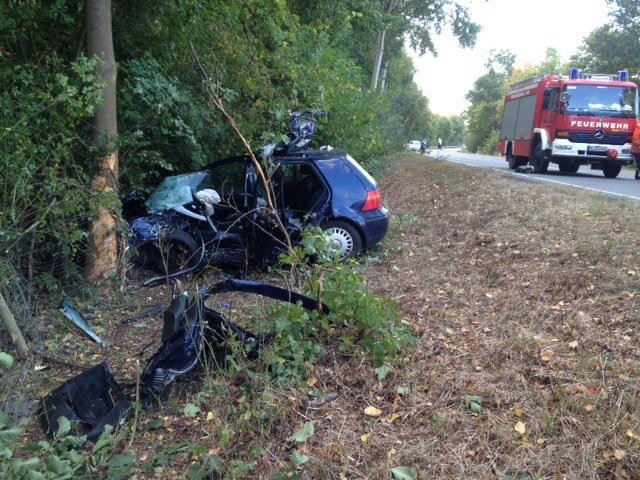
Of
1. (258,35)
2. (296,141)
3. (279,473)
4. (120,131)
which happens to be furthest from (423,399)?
(258,35)

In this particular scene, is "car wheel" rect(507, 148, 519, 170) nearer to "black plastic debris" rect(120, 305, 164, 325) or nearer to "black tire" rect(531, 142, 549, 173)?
"black tire" rect(531, 142, 549, 173)

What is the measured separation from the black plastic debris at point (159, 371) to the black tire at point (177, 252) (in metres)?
2.42

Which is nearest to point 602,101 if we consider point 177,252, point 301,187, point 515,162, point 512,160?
point 515,162

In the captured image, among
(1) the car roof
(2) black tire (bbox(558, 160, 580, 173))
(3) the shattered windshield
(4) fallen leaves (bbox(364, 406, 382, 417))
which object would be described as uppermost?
(1) the car roof

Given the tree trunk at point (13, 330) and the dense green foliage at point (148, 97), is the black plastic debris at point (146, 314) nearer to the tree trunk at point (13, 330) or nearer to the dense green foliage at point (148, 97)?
the dense green foliage at point (148, 97)

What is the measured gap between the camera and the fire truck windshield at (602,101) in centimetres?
1623

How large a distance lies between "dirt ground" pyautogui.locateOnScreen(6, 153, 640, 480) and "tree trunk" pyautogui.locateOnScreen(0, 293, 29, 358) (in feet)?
0.54

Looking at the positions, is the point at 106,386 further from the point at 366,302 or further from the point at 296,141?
the point at 296,141

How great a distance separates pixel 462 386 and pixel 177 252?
4.11 m

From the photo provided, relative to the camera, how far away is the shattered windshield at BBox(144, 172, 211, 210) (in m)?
6.75

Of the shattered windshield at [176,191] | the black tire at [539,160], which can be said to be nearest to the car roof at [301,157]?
the shattered windshield at [176,191]

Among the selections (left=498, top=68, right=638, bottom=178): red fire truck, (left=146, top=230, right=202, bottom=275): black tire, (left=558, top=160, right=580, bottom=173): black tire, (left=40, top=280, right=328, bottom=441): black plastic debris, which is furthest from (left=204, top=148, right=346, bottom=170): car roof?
(left=558, top=160, right=580, bottom=173): black tire

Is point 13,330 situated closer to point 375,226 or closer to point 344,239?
point 344,239

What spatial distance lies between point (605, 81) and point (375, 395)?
53.2 ft
